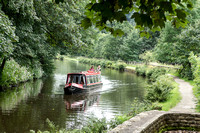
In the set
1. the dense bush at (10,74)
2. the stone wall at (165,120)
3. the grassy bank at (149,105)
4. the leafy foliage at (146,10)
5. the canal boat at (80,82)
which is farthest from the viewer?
the canal boat at (80,82)

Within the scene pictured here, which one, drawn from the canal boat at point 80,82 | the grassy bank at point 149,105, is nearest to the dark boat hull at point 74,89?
the canal boat at point 80,82

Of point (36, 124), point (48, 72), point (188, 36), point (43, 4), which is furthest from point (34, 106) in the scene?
point (188, 36)

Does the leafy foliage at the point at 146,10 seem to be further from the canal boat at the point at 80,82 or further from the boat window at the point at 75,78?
the boat window at the point at 75,78

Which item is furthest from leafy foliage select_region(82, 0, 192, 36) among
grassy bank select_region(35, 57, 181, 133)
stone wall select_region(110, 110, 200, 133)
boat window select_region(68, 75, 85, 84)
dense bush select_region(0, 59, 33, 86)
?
boat window select_region(68, 75, 85, 84)

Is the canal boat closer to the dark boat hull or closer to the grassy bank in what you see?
the dark boat hull

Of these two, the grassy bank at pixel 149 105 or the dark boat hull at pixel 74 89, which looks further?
the dark boat hull at pixel 74 89

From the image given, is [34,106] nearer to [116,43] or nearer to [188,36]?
[188,36]

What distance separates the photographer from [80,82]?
2286 cm

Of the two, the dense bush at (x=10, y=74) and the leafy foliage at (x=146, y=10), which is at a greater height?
the leafy foliage at (x=146, y=10)

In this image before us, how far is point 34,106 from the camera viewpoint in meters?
14.6

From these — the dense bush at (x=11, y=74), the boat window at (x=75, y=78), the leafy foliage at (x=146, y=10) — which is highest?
the leafy foliage at (x=146, y=10)

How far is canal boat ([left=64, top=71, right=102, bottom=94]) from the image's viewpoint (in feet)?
67.8

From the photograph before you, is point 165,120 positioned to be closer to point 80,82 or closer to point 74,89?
point 74,89

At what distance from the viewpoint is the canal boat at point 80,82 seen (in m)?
20.7
